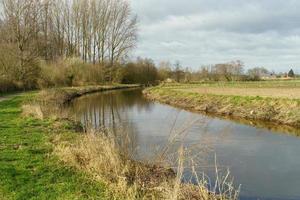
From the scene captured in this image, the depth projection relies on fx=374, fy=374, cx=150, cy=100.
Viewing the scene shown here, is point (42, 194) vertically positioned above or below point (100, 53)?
below

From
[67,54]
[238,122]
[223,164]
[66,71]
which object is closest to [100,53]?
[67,54]

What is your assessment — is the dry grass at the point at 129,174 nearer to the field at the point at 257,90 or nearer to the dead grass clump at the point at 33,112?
the dead grass clump at the point at 33,112

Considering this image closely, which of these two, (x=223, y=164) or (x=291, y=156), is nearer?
(x=223, y=164)

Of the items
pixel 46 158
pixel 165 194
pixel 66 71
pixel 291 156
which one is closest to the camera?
pixel 165 194

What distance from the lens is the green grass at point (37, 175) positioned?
7.00m

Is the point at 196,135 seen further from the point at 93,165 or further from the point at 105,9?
the point at 105,9

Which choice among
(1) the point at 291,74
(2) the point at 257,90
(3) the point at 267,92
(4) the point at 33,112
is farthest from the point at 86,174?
(1) the point at 291,74

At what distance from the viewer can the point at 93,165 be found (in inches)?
336

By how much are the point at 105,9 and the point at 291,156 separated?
178ft

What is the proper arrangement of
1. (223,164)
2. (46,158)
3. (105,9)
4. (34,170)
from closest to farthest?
(34,170), (46,158), (223,164), (105,9)

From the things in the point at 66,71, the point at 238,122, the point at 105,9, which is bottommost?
the point at 238,122

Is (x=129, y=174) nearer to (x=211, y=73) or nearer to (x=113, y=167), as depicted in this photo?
(x=113, y=167)

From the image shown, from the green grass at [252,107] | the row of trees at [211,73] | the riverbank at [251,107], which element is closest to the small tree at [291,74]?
the row of trees at [211,73]

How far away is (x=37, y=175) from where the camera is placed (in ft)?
26.6
